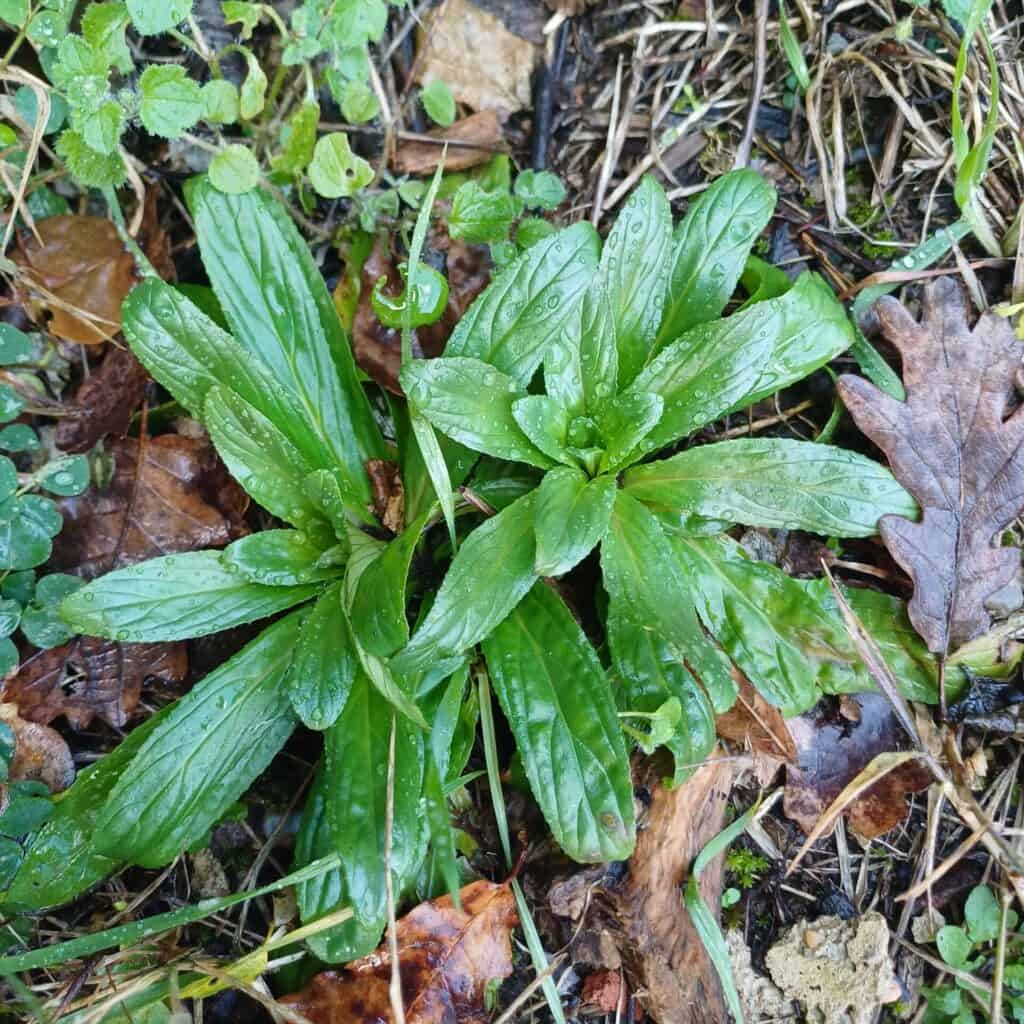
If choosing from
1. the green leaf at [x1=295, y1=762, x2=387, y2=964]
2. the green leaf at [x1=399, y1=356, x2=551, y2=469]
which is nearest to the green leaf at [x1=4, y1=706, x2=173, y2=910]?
the green leaf at [x1=295, y1=762, x2=387, y2=964]

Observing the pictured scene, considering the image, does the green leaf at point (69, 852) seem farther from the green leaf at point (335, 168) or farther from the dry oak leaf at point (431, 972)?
the green leaf at point (335, 168)

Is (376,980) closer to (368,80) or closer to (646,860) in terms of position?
(646,860)

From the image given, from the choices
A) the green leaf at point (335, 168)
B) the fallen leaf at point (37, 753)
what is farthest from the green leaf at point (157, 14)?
the fallen leaf at point (37, 753)

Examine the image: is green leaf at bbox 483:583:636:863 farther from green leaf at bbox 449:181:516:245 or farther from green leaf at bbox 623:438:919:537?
green leaf at bbox 449:181:516:245

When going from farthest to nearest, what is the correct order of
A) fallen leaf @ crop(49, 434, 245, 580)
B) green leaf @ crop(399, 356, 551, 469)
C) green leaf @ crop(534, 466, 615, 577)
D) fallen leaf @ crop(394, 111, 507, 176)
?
fallen leaf @ crop(394, 111, 507, 176) → fallen leaf @ crop(49, 434, 245, 580) → green leaf @ crop(399, 356, 551, 469) → green leaf @ crop(534, 466, 615, 577)

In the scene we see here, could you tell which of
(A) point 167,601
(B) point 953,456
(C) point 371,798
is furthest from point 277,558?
(B) point 953,456

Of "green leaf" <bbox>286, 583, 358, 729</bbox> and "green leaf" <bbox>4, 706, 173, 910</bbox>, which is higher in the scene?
"green leaf" <bbox>286, 583, 358, 729</bbox>

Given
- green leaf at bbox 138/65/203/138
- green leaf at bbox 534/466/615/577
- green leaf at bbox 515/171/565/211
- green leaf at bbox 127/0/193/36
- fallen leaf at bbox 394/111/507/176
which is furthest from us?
fallen leaf at bbox 394/111/507/176

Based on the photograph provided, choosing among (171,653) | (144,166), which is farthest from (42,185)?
(171,653)
